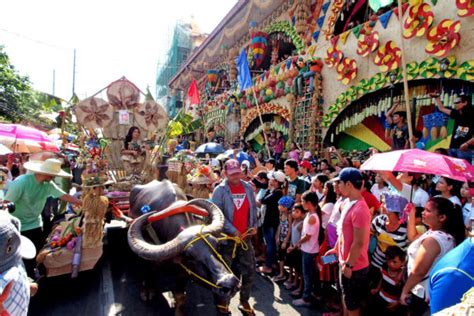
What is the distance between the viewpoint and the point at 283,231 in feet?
15.2

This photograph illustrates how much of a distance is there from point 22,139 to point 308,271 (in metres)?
6.12

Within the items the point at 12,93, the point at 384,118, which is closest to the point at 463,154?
the point at 384,118

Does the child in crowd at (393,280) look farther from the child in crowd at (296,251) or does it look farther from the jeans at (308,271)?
the child in crowd at (296,251)

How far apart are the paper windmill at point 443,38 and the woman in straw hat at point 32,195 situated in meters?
7.34

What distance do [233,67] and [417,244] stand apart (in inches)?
617

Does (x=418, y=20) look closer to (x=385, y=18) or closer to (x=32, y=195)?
(x=385, y=18)

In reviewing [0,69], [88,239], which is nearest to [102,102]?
[88,239]

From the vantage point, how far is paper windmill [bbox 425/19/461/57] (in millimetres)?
6086

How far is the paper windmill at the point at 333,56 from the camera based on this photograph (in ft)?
29.0

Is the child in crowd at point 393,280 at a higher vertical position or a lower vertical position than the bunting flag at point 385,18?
lower

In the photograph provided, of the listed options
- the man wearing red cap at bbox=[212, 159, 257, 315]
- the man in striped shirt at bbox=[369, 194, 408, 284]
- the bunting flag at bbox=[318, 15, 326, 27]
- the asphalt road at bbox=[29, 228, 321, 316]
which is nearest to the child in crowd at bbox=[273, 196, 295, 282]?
the asphalt road at bbox=[29, 228, 321, 316]

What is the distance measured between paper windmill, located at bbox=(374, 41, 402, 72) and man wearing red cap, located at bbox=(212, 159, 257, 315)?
18.5 ft

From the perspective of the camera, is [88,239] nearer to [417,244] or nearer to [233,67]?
[417,244]

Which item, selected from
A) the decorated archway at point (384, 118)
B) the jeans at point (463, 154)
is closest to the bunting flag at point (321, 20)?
the decorated archway at point (384, 118)
